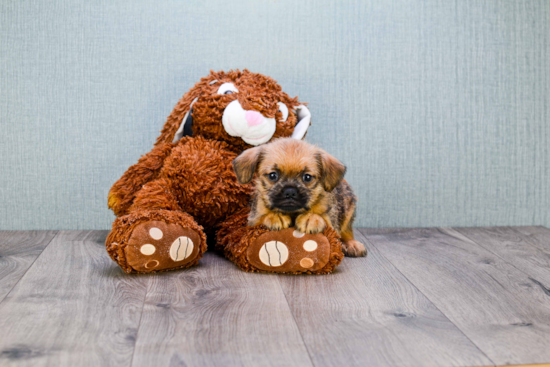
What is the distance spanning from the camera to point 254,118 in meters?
1.75

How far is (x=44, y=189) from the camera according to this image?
2211 millimetres

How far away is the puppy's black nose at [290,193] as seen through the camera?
1.52m

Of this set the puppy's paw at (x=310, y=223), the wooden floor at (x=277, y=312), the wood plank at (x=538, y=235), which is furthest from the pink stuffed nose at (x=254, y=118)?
the wood plank at (x=538, y=235)

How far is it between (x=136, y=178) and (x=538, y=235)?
1.72 metres

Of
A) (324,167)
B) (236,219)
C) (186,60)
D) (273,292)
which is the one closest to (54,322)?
(273,292)

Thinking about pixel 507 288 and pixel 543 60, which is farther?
pixel 543 60

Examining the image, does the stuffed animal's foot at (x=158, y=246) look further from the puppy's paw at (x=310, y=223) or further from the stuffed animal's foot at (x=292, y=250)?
the puppy's paw at (x=310, y=223)

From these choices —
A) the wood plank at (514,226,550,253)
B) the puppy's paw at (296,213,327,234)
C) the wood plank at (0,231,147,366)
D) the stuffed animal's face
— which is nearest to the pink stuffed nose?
the stuffed animal's face

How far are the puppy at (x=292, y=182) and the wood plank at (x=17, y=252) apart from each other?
2.42 feet

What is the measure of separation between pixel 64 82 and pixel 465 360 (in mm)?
1870

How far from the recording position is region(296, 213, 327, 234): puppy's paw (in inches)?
62.0

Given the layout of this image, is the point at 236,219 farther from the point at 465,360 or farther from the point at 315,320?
the point at 465,360

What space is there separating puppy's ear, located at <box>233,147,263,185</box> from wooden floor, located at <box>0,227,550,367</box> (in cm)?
31

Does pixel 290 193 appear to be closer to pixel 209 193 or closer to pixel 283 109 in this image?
pixel 209 193
